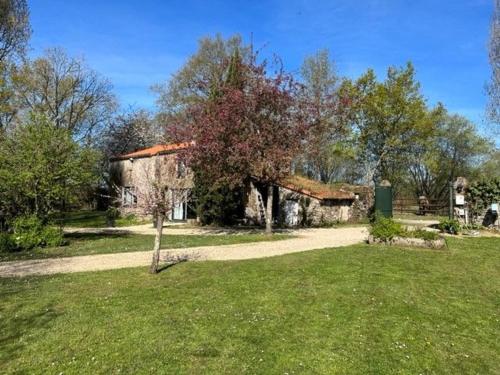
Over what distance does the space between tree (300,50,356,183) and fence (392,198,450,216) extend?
6.51 metres

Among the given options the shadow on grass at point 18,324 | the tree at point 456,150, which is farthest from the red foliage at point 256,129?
the tree at point 456,150

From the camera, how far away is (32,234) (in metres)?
15.9

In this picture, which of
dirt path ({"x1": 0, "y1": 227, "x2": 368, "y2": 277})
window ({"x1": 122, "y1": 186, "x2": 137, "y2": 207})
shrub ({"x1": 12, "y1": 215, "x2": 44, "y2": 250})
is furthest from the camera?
shrub ({"x1": 12, "y1": 215, "x2": 44, "y2": 250})

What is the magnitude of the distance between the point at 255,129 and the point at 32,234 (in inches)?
390

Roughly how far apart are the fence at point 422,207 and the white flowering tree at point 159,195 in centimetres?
3081

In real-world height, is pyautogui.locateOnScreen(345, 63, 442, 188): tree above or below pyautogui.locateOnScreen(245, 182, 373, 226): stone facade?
above

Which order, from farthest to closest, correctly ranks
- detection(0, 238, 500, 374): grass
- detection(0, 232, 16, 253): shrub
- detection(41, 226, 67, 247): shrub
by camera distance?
1. detection(41, 226, 67, 247): shrub
2. detection(0, 232, 16, 253): shrub
3. detection(0, 238, 500, 374): grass

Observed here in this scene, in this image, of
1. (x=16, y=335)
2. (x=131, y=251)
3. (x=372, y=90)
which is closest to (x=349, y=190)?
(x=372, y=90)

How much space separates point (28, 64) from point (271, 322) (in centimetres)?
3641

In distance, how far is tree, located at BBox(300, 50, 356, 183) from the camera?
19.5m

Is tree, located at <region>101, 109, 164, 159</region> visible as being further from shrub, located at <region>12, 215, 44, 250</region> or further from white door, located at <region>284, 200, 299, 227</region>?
shrub, located at <region>12, 215, 44, 250</region>

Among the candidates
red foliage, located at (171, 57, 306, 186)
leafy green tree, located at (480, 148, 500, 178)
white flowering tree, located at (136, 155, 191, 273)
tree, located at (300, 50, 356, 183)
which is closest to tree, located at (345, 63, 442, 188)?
tree, located at (300, 50, 356, 183)

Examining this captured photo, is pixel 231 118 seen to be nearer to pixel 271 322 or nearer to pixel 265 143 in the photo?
pixel 265 143

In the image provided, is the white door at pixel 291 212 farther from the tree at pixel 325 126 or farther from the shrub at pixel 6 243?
the shrub at pixel 6 243
